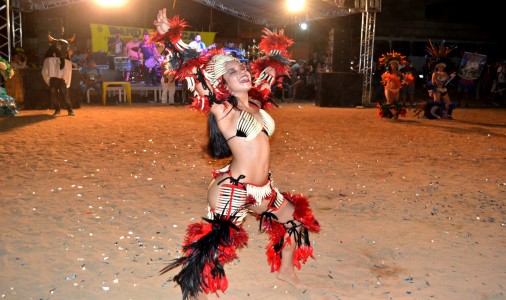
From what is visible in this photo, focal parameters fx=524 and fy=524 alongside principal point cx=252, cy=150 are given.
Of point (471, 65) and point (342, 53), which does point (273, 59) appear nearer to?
point (342, 53)

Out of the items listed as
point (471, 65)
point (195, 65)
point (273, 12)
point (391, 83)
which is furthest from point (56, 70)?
point (471, 65)

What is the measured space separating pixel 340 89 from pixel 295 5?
331 centimetres

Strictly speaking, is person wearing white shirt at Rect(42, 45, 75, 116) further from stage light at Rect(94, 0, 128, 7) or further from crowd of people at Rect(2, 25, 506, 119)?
stage light at Rect(94, 0, 128, 7)

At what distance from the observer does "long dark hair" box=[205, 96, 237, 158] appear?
131 inches

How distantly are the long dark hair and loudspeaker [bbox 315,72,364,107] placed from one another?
1510 cm

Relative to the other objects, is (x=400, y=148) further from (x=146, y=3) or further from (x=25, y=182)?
(x=146, y=3)

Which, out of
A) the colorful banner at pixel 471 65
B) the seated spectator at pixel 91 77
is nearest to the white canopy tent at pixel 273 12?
the seated spectator at pixel 91 77

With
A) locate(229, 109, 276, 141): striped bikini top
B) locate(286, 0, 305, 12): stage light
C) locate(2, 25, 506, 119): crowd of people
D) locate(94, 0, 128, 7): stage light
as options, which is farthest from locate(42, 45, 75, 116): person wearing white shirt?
locate(229, 109, 276, 141): striped bikini top

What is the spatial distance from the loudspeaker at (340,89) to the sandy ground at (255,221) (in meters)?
7.51

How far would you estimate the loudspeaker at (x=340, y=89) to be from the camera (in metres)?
18.3

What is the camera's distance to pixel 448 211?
538 cm

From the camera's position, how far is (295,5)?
17.2 meters

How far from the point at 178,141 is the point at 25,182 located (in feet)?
12.2

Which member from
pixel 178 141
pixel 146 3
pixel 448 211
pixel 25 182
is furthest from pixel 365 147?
pixel 146 3
